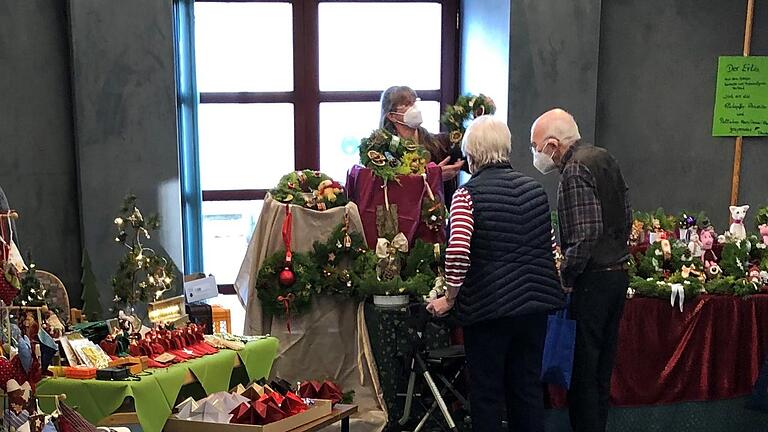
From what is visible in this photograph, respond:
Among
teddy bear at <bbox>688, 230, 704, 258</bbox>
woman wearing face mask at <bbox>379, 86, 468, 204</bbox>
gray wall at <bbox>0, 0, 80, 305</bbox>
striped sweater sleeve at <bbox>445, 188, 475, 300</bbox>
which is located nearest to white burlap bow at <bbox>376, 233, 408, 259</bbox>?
woman wearing face mask at <bbox>379, 86, 468, 204</bbox>

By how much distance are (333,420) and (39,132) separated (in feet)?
8.40

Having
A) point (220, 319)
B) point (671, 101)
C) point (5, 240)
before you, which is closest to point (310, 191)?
point (220, 319)

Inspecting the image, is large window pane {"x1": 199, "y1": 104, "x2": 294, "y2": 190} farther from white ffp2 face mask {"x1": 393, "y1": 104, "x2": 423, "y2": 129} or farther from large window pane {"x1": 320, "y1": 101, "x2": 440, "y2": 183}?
white ffp2 face mask {"x1": 393, "y1": 104, "x2": 423, "y2": 129}

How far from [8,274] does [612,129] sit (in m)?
4.05

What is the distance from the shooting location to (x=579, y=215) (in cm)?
316

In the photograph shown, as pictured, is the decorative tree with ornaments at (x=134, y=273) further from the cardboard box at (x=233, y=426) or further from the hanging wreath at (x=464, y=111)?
the hanging wreath at (x=464, y=111)

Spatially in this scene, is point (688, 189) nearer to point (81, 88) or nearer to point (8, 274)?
point (81, 88)

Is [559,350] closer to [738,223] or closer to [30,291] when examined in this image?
[738,223]

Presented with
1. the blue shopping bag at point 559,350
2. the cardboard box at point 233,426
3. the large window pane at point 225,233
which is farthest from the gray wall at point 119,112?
the blue shopping bag at point 559,350

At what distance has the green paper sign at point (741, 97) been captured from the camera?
5.25 meters

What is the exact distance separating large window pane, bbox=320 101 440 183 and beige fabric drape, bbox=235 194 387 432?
148 centimetres

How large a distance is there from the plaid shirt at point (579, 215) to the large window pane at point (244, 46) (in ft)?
8.54

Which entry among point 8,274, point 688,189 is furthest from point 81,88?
point 688,189

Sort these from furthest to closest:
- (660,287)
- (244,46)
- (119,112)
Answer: (244,46), (119,112), (660,287)
